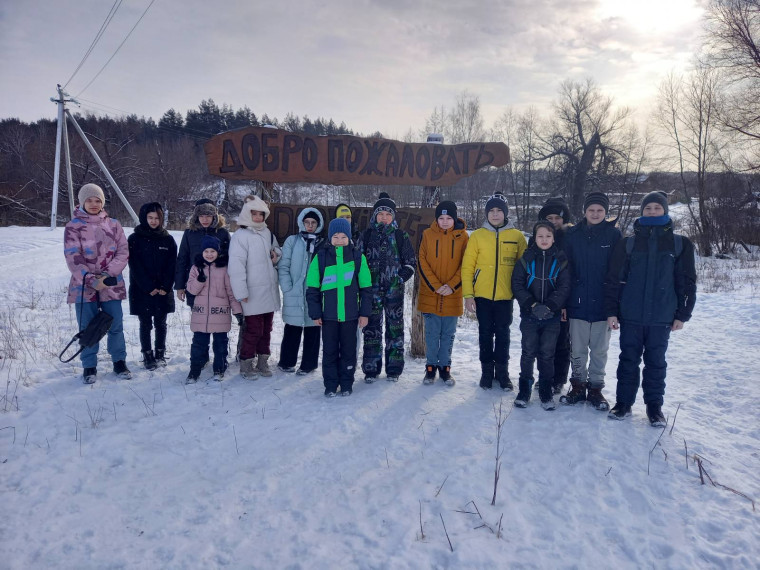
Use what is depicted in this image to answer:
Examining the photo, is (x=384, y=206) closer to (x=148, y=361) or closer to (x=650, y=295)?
(x=650, y=295)

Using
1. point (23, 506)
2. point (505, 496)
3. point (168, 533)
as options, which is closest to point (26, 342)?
point (23, 506)

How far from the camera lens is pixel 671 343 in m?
7.00

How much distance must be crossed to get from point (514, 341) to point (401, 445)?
4.71 m

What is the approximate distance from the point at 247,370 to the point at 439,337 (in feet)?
7.33

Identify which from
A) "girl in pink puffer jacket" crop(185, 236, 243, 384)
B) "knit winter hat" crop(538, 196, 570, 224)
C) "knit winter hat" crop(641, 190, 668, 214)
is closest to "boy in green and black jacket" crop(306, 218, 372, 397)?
"girl in pink puffer jacket" crop(185, 236, 243, 384)

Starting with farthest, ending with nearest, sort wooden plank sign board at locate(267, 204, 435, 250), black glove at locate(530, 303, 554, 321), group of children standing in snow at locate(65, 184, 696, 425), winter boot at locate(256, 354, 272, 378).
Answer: wooden plank sign board at locate(267, 204, 435, 250)
winter boot at locate(256, 354, 272, 378)
black glove at locate(530, 303, 554, 321)
group of children standing in snow at locate(65, 184, 696, 425)

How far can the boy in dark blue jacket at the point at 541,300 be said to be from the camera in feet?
12.5

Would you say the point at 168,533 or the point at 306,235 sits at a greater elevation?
the point at 306,235

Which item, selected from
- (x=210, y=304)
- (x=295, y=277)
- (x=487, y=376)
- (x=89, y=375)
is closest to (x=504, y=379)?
(x=487, y=376)

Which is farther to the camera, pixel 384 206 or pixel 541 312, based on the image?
pixel 384 206

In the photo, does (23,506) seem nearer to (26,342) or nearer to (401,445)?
(401,445)

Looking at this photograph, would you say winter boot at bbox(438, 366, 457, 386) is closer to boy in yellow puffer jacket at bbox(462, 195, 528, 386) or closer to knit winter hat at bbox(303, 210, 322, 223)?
boy in yellow puffer jacket at bbox(462, 195, 528, 386)

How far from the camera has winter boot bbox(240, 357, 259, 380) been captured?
179 inches

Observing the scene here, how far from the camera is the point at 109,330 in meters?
4.36
